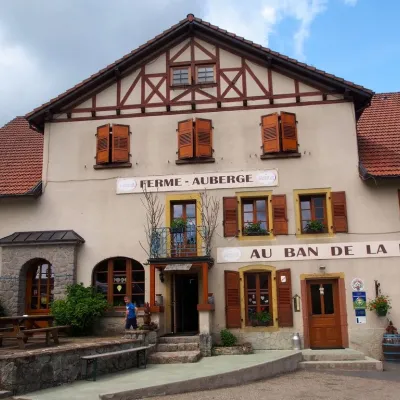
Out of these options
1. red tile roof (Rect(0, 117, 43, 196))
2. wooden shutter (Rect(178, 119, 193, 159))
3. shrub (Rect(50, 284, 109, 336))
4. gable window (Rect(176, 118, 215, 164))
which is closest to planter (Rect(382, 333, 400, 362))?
gable window (Rect(176, 118, 215, 164))

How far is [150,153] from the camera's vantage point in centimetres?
1593

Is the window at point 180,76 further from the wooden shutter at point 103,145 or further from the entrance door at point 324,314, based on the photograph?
the entrance door at point 324,314

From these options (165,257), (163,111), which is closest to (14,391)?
(165,257)

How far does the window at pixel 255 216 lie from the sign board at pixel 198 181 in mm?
519

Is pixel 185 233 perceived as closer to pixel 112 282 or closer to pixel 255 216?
pixel 255 216

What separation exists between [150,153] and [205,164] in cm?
175

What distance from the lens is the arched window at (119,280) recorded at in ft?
49.9

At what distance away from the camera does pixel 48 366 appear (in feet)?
32.3

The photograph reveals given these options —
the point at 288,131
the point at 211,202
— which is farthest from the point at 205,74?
the point at 211,202

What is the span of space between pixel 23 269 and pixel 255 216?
278 inches

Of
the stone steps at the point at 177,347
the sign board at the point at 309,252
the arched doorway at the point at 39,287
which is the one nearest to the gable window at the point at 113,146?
the arched doorway at the point at 39,287

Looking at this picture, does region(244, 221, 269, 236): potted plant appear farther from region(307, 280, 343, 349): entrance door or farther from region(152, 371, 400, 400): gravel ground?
region(152, 371, 400, 400): gravel ground

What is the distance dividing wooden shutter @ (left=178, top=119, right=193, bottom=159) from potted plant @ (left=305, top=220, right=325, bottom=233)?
4.03 meters

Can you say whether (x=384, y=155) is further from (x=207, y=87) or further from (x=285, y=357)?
(x=285, y=357)
